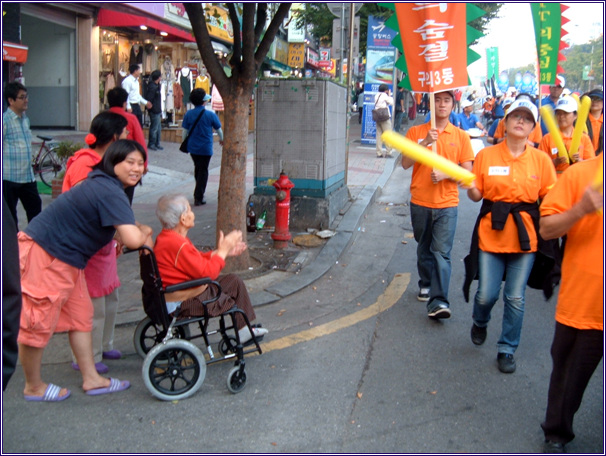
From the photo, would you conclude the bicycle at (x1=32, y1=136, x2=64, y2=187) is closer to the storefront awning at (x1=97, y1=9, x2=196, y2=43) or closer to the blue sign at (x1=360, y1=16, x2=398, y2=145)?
the storefront awning at (x1=97, y1=9, x2=196, y2=43)

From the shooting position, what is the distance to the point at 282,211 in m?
7.36

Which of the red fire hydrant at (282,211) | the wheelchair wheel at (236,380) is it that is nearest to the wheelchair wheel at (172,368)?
the wheelchair wheel at (236,380)

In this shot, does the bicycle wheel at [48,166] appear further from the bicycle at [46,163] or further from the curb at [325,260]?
the curb at [325,260]

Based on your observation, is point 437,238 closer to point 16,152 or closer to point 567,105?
point 567,105

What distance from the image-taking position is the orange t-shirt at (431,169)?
17.2 feet

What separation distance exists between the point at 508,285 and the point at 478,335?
540 mm

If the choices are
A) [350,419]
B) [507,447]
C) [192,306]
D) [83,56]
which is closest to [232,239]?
[192,306]

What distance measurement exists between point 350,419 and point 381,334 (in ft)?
4.75

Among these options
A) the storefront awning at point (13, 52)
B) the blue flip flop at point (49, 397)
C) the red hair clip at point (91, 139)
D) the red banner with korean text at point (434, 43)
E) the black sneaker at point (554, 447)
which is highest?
the storefront awning at point (13, 52)

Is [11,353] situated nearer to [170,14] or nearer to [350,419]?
[350,419]

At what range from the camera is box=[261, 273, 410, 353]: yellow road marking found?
16.0 feet

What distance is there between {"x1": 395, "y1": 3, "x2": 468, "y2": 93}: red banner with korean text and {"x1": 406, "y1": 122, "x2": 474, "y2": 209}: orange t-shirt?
0.80 m

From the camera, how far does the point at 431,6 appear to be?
422 centimetres

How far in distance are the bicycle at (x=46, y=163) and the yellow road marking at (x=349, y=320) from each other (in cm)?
658
